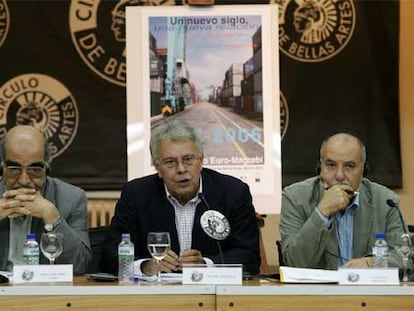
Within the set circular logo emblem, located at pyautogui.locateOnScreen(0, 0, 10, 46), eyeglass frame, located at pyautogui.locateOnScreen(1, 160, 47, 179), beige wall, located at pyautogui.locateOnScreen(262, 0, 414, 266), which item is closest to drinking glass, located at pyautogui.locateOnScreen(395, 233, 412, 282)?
eyeglass frame, located at pyautogui.locateOnScreen(1, 160, 47, 179)

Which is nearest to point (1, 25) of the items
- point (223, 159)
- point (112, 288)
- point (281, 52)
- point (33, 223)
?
point (281, 52)

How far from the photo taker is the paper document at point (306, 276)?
8.91 feet

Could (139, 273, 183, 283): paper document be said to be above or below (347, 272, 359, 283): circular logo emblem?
below

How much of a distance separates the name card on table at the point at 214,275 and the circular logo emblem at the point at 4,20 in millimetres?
3768

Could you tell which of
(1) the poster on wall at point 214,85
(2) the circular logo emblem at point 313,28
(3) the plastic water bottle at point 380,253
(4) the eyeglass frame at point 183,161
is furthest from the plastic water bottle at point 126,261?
(2) the circular logo emblem at point 313,28

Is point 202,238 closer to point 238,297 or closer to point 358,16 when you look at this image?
point 238,297

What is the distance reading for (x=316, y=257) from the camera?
3428 mm

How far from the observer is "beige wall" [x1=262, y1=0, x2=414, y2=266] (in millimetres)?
6031

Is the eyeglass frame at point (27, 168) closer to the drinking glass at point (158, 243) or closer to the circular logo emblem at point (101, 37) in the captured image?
the drinking glass at point (158, 243)

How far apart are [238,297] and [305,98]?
3504mm

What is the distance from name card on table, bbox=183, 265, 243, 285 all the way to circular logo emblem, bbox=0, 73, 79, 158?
3474 millimetres

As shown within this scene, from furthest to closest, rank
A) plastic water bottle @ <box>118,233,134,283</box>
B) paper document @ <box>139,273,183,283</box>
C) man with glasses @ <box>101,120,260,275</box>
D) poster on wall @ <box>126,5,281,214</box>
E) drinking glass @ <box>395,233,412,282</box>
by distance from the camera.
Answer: poster on wall @ <box>126,5,281,214</box>, man with glasses @ <box>101,120,260,275</box>, drinking glass @ <box>395,233,412,282</box>, plastic water bottle @ <box>118,233,134,283</box>, paper document @ <box>139,273,183,283</box>

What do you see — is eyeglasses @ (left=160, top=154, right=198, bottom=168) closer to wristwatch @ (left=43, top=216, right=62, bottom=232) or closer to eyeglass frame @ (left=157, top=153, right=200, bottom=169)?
eyeglass frame @ (left=157, top=153, right=200, bottom=169)

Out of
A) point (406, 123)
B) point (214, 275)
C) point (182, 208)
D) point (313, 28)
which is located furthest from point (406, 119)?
point (214, 275)
